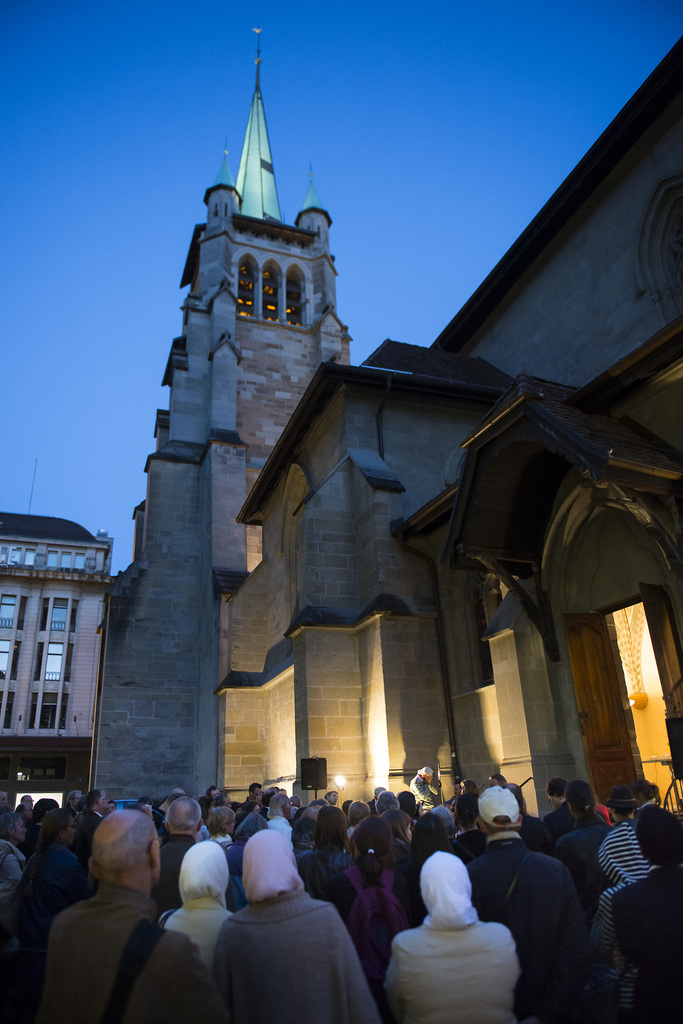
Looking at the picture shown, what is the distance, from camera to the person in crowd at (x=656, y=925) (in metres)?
2.59

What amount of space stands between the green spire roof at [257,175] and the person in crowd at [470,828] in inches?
1394

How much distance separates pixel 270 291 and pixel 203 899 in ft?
94.8

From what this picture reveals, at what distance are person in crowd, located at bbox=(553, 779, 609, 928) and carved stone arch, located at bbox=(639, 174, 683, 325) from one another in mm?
10986

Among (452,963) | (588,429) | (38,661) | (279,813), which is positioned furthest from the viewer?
(38,661)

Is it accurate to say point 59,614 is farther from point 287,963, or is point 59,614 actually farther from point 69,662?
point 287,963

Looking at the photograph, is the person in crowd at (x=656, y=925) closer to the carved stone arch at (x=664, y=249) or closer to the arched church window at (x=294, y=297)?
the carved stone arch at (x=664, y=249)

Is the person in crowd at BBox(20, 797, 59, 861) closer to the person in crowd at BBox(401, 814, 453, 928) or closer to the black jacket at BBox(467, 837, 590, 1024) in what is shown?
the person in crowd at BBox(401, 814, 453, 928)

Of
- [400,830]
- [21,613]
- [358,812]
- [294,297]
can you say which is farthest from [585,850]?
[21,613]

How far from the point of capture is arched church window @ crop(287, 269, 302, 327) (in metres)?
29.0

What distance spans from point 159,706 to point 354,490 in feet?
36.6

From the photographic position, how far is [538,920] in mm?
2721

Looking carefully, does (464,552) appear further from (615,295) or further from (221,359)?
(221,359)

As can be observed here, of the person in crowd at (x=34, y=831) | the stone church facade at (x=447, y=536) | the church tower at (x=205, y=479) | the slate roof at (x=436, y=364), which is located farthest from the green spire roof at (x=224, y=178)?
the person in crowd at (x=34, y=831)

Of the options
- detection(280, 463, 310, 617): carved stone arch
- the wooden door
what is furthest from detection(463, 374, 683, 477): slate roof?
detection(280, 463, 310, 617): carved stone arch
